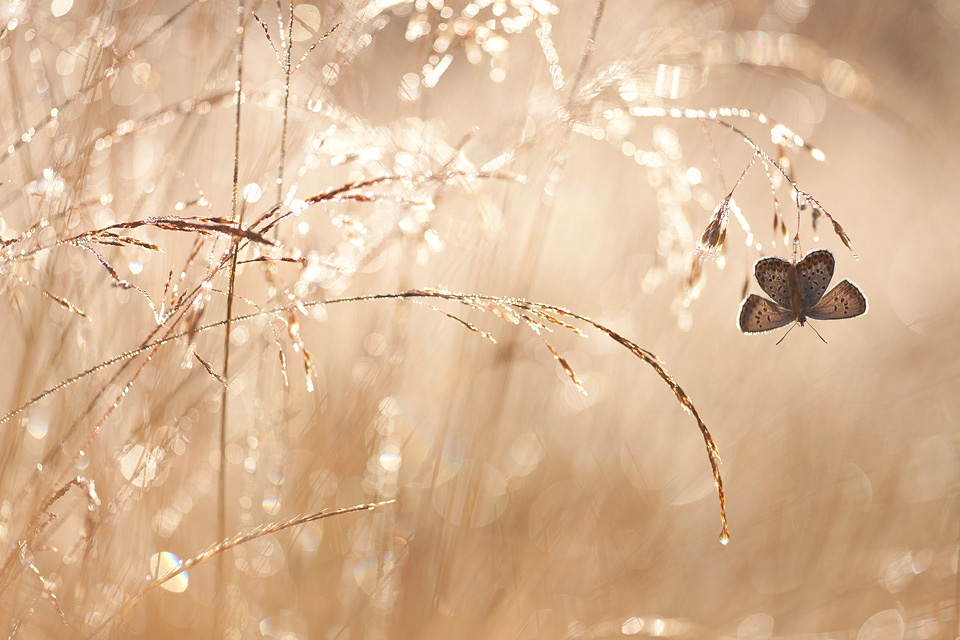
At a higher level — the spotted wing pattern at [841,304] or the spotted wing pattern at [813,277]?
the spotted wing pattern at [813,277]

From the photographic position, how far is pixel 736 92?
12.8ft

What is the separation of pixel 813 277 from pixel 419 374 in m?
1.38

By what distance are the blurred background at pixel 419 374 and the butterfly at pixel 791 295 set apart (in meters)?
0.03

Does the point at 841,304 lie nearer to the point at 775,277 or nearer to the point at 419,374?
the point at 775,277

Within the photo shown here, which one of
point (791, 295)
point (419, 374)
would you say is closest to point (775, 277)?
point (791, 295)

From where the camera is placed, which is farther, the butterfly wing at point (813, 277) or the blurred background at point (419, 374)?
the blurred background at point (419, 374)

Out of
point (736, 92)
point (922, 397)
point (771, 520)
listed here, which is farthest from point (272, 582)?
point (736, 92)

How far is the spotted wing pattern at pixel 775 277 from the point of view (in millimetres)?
802

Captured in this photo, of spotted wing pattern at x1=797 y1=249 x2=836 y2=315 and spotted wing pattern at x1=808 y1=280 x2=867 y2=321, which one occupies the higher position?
spotted wing pattern at x1=797 y1=249 x2=836 y2=315

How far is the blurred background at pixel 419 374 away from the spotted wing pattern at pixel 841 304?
2.5 inches

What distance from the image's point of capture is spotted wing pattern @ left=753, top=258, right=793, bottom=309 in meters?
0.80

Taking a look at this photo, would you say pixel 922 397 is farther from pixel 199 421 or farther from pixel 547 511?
pixel 199 421

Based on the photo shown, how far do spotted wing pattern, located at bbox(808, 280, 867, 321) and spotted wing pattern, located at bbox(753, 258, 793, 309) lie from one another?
31mm

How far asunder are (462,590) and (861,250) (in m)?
2.56
